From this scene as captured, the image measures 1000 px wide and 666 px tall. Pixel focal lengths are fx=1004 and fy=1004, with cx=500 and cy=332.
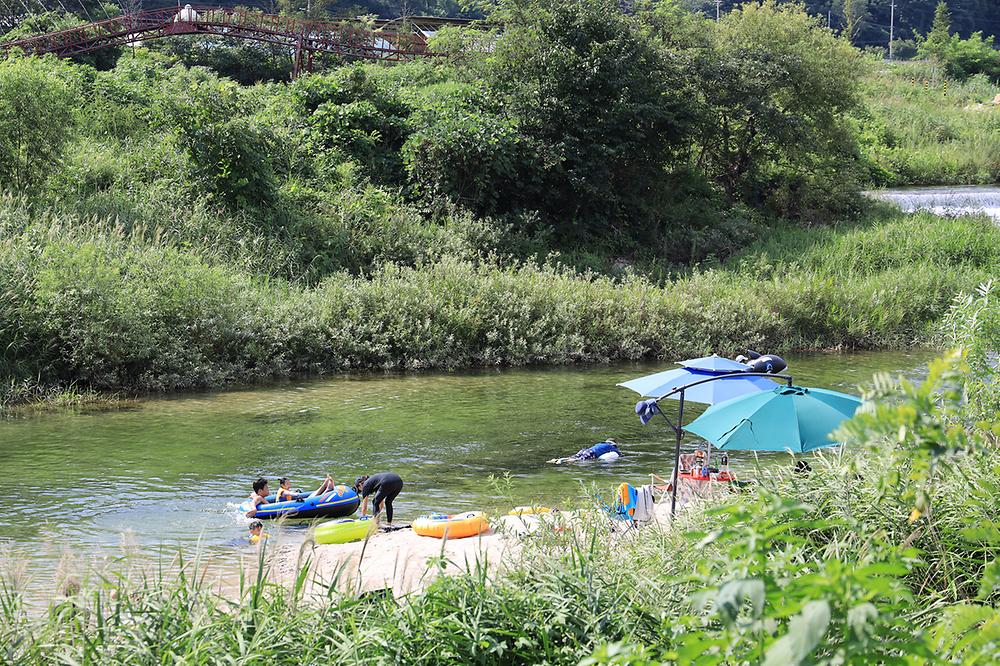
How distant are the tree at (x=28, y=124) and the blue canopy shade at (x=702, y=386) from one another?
14.4 metres

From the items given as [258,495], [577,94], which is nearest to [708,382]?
[258,495]

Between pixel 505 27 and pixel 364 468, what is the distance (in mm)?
18062

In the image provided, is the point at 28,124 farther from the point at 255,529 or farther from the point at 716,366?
the point at 716,366

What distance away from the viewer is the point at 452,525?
31.0ft

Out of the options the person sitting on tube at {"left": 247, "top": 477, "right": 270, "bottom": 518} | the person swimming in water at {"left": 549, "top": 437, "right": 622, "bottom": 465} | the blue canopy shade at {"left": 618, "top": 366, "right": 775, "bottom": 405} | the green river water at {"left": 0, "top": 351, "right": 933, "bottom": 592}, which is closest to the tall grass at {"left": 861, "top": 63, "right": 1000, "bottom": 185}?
the green river water at {"left": 0, "top": 351, "right": 933, "bottom": 592}

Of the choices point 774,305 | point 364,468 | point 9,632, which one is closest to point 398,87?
point 774,305

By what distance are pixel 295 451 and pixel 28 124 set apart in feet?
39.0

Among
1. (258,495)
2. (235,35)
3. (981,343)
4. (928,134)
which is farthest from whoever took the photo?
(928,134)

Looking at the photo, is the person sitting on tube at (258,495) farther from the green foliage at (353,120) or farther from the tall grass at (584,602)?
the green foliage at (353,120)

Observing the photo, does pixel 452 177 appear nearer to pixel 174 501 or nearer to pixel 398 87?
pixel 398 87

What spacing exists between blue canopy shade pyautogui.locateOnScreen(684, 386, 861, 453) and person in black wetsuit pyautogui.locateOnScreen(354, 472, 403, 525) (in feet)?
10.1

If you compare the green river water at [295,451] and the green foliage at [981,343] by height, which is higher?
the green foliage at [981,343]

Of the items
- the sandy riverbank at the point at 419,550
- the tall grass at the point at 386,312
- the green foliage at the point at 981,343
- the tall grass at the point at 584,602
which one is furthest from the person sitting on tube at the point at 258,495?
the green foliage at the point at 981,343

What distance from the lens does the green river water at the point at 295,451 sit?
10.1m
